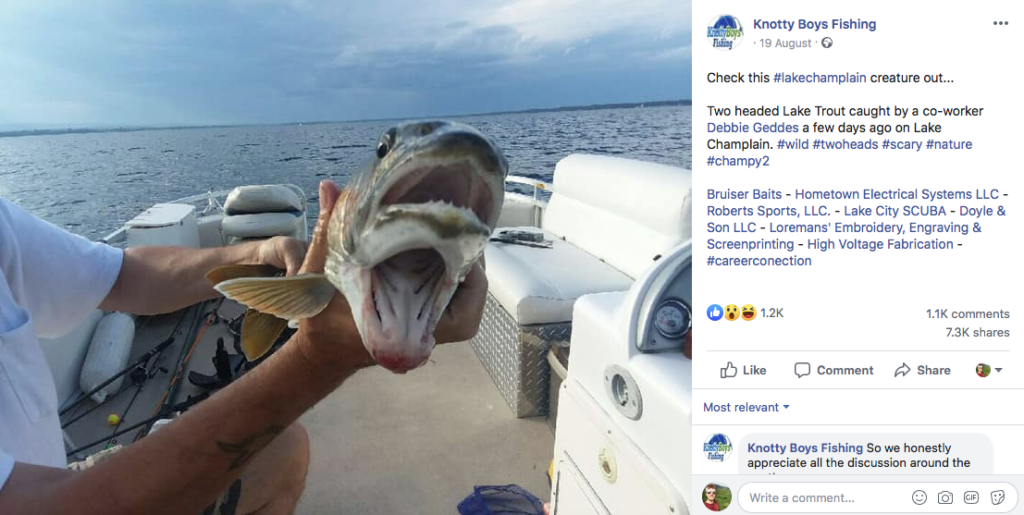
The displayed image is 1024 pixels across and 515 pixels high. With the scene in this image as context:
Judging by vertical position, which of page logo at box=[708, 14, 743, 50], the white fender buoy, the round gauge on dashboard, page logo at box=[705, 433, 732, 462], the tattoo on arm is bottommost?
the white fender buoy

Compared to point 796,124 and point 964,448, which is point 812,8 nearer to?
point 796,124

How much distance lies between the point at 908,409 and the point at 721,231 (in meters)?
0.74

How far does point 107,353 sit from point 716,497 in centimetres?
538

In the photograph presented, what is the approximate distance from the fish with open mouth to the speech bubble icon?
112 cm

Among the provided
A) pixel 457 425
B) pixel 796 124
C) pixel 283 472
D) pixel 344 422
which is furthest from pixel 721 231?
pixel 344 422

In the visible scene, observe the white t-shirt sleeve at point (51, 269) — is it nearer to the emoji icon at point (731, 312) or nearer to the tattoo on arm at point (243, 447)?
the tattoo on arm at point (243, 447)

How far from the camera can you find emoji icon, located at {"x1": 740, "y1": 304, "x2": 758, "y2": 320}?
71.4 inches

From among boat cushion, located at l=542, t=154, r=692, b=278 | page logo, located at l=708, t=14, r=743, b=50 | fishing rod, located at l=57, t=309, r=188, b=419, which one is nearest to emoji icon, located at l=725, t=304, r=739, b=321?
page logo, located at l=708, t=14, r=743, b=50

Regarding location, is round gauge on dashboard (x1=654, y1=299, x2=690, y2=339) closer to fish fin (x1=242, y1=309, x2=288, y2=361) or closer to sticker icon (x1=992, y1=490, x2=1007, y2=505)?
sticker icon (x1=992, y1=490, x2=1007, y2=505)

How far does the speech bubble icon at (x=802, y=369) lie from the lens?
1764 mm

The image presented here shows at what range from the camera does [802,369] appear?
1.77 metres

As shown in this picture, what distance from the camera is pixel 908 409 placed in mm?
1682

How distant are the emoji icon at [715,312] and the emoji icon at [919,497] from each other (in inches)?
28.9

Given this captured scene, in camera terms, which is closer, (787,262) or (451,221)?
(451,221)
